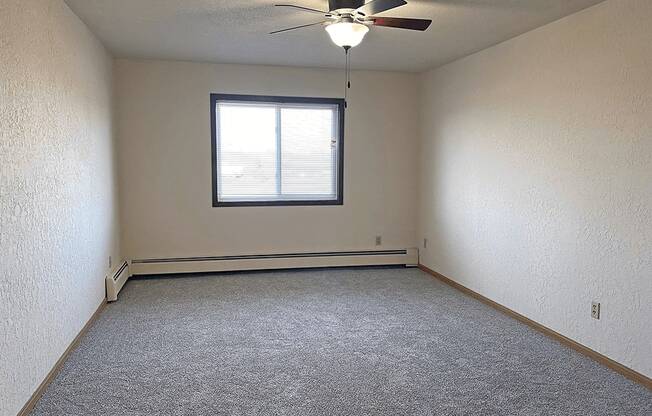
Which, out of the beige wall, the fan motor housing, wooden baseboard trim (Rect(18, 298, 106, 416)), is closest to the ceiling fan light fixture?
the fan motor housing

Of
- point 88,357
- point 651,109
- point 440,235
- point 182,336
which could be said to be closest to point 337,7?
point 651,109

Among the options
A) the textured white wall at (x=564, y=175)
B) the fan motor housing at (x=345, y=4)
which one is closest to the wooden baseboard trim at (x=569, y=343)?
the textured white wall at (x=564, y=175)

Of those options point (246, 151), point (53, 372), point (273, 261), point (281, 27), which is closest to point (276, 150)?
point (246, 151)

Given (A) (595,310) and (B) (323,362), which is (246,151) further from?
(A) (595,310)

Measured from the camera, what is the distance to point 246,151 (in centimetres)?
546

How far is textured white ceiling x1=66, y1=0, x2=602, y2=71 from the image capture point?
10.6 ft

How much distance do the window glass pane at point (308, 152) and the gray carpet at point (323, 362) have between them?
59.0 inches

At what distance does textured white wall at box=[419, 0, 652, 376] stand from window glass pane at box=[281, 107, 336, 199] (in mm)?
1420

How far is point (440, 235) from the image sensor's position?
5344 millimetres

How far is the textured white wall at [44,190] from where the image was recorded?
229 centimetres

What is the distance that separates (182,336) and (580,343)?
2783 millimetres

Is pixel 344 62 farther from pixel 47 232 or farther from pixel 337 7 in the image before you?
pixel 47 232

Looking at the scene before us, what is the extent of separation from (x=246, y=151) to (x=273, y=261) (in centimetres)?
127

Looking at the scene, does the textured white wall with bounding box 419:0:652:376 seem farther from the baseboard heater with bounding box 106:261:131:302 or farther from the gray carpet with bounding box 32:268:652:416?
the baseboard heater with bounding box 106:261:131:302
